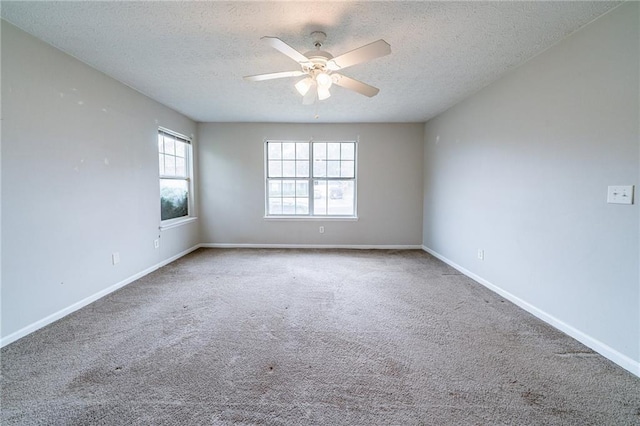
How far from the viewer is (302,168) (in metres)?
5.07

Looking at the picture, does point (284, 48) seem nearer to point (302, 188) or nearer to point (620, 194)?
point (620, 194)

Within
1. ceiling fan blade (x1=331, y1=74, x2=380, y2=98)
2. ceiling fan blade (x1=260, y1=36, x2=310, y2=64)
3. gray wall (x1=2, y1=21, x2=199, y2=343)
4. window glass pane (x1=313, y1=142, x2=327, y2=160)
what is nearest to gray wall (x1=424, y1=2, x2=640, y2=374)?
ceiling fan blade (x1=331, y1=74, x2=380, y2=98)

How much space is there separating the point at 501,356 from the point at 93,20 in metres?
3.76

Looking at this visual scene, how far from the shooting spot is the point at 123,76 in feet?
9.48

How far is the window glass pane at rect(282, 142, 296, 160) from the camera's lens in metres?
5.02

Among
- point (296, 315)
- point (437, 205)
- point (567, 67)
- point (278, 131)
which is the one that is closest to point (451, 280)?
point (437, 205)

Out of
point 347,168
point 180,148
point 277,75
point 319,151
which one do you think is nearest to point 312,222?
point 347,168

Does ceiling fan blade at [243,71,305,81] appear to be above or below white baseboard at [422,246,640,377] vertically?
above

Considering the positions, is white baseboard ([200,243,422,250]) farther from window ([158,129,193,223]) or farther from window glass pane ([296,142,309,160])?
window glass pane ([296,142,309,160])

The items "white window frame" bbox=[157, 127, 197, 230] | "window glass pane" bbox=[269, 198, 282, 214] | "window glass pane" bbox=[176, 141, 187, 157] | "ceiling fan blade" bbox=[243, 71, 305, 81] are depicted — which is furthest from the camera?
"window glass pane" bbox=[269, 198, 282, 214]

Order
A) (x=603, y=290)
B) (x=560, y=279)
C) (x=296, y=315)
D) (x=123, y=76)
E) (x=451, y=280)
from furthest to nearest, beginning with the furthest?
(x=451, y=280) → (x=123, y=76) → (x=296, y=315) → (x=560, y=279) → (x=603, y=290)

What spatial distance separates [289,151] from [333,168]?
89cm

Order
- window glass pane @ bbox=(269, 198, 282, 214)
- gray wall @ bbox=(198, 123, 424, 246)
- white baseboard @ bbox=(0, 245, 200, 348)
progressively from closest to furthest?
white baseboard @ bbox=(0, 245, 200, 348) → gray wall @ bbox=(198, 123, 424, 246) → window glass pane @ bbox=(269, 198, 282, 214)

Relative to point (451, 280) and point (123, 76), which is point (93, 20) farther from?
point (451, 280)
